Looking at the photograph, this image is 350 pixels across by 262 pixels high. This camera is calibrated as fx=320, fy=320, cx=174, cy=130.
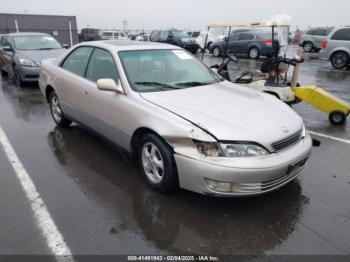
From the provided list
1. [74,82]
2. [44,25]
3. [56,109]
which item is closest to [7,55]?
[56,109]

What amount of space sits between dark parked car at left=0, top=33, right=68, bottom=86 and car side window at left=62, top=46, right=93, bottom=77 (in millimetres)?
4430

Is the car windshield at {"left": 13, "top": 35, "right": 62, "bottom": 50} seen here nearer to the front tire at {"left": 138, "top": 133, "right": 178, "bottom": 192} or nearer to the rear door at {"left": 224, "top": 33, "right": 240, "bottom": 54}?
the front tire at {"left": 138, "top": 133, "right": 178, "bottom": 192}

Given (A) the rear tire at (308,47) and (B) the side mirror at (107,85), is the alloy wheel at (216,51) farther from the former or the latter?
(B) the side mirror at (107,85)

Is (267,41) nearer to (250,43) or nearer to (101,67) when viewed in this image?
(250,43)

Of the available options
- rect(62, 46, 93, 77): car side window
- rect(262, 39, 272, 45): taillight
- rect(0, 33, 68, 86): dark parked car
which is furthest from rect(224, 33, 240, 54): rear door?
rect(62, 46, 93, 77): car side window

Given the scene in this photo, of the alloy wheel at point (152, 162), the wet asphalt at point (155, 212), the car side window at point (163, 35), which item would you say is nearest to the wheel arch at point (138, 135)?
the alloy wheel at point (152, 162)

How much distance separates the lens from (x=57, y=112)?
5547mm

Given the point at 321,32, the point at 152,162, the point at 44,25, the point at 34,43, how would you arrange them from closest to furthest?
the point at 152,162
the point at 34,43
the point at 321,32
the point at 44,25

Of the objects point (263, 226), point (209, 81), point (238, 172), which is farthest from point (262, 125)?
point (209, 81)

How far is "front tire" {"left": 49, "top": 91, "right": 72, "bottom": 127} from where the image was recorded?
543 centimetres

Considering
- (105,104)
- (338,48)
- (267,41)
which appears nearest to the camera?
(105,104)

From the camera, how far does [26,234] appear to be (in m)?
2.84

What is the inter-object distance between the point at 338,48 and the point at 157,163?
486 inches

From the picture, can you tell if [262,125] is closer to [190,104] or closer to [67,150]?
[190,104]
